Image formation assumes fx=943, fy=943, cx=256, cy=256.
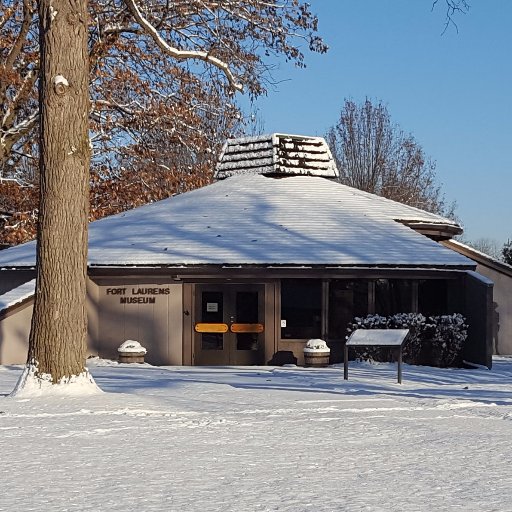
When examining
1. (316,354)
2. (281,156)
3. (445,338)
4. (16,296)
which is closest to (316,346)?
(316,354)

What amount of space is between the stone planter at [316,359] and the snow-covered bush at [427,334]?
1457 mm

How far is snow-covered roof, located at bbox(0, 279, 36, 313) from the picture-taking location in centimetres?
2289

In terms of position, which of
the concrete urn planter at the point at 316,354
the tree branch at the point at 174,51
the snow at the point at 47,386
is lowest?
the snow at the point at 47,386

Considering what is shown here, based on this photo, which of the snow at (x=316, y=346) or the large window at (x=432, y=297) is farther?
the large window at (x=432, y=297)

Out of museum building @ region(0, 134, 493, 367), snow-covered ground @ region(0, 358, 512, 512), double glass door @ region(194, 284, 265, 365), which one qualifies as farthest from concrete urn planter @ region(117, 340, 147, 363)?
snow-covered ground @ region(0, 358, 512, 512)

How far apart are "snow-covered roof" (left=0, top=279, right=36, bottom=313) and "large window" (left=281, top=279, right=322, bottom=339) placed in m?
6.45

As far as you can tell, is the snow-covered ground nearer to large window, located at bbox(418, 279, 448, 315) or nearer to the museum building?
the museum building

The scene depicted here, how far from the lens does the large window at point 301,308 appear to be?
79.5ft

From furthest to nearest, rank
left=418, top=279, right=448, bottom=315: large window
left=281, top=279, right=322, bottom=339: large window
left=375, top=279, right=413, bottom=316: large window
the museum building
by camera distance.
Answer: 1. left=418, top=279, right=448, bottom=315: large window
2. left=375, top=279, right=413, bottom=316: large window
3. left=281, top=279, right=322, bottom=339: large window
4. the museum building

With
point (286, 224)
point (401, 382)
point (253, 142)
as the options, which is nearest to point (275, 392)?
point (401, 382)

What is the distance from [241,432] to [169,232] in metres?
16.9

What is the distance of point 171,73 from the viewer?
2670 centimetres

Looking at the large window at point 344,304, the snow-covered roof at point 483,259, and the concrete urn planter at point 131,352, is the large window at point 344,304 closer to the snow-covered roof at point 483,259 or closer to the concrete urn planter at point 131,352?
the concrete urn planter at point 131,352

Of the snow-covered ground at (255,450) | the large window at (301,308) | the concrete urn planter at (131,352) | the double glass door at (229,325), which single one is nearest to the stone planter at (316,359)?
the large window at (301,308)
